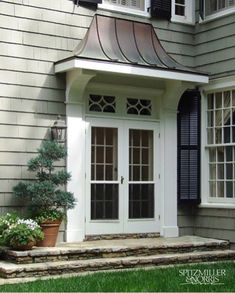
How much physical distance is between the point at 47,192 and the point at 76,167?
3.17 ft

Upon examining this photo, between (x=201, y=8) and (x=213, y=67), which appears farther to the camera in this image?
(x=201, y=8)

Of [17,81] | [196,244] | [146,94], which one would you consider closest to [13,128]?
[17,81]

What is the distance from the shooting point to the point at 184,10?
969 cm

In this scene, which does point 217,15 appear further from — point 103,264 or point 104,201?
point 103,264

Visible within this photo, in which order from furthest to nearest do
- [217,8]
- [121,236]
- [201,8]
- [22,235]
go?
[201,8], [217,8], [121,236], [22,235]

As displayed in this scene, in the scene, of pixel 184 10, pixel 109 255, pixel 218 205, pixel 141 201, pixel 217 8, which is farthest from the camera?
pixel 184 10

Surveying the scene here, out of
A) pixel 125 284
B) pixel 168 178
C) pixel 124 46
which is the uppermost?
pixel 124 46

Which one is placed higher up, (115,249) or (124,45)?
(124,45)

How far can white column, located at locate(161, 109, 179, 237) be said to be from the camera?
30.2 ft

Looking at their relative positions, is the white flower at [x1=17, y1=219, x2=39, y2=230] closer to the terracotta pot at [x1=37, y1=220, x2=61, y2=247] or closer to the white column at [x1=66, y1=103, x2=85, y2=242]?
the terracotta pot at [x1=37, y1=220, x2=61, y2=247]

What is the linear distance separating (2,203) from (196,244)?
2.85 meters

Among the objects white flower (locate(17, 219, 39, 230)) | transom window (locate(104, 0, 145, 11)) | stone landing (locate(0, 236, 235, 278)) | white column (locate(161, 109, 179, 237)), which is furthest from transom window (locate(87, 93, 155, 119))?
white flower (locate(17, 219, 39, 230))

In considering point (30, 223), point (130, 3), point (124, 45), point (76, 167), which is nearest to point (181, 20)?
point (130, 3)

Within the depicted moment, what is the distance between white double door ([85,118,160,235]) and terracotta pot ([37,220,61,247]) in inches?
36.7
